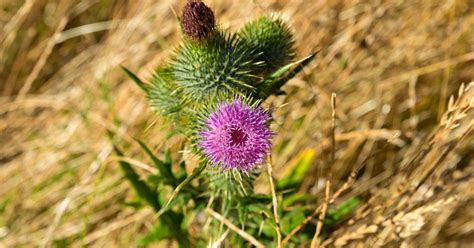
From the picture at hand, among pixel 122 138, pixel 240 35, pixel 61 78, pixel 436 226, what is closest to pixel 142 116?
pixel 122 138

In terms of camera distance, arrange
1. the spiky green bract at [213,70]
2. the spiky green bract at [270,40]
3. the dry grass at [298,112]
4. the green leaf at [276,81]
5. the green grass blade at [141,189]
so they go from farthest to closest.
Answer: the dry grass at [298,112] → the green grass blade at [141,189] → the spiky green bract at [270,40] → the spiky green bract at [213,70] → the green leaf at [276,81]

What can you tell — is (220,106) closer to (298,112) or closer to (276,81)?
(276,81)

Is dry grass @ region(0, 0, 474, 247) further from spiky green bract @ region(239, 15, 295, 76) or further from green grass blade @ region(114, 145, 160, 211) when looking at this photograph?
spiky green bract @ region(239, 15, 295, 76)

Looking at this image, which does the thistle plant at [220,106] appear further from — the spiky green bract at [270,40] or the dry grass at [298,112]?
the dry grass at [298,112]

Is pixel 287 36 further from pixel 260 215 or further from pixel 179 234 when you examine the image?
pixel 179 234

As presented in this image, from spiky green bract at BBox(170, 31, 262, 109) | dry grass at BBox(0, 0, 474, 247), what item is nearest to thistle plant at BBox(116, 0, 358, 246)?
spiky green bract at BBox(170, 31, 262, 109)

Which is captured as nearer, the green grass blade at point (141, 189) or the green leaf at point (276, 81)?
the green leaf at point (276, 81)

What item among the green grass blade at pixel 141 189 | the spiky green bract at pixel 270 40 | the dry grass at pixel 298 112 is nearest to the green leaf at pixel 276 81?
the spiky green bract at pixel 270 40
